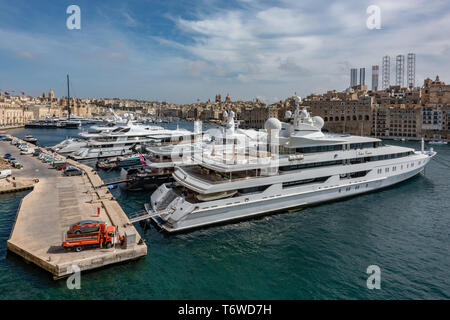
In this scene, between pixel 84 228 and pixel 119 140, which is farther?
pixel 119 140

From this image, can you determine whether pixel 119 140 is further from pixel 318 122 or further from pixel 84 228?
pixel 84 228

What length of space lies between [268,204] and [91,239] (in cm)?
1138

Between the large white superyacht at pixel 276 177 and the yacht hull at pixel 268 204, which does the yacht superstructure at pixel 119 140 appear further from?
the yacht hull at pixel 268 204

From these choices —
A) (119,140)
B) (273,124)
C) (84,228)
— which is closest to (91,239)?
(84,228)

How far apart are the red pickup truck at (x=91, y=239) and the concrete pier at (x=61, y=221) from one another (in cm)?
28

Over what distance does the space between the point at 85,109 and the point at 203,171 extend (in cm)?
19181

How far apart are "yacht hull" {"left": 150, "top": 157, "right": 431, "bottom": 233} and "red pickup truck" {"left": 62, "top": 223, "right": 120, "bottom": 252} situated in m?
3.60

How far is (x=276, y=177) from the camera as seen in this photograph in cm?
2028

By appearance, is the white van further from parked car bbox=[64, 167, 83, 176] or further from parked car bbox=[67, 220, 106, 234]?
parked car bbox=[67, 220, 106, 234]

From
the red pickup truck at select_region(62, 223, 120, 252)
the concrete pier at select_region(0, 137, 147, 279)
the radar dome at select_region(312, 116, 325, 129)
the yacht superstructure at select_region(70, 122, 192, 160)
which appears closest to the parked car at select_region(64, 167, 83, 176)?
the concrete pier at select_region(0, 137, 147, 279)
